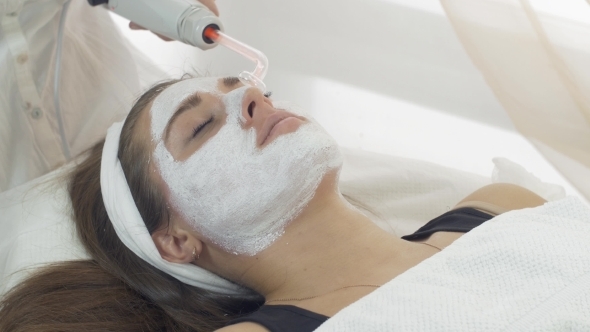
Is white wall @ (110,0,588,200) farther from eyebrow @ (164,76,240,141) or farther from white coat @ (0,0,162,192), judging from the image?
eyebrow @ (164,76,240,141)

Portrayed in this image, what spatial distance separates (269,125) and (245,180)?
0.37 ft

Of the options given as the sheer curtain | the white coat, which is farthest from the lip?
the white coat

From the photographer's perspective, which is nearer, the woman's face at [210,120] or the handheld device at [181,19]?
the woman's face at [210,120]

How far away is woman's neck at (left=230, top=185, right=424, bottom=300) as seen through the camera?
43.3 inches

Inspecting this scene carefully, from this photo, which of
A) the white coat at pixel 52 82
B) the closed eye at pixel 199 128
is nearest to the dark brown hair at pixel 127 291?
the closed eye at pixel 199 128

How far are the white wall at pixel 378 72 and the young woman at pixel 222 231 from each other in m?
0.52

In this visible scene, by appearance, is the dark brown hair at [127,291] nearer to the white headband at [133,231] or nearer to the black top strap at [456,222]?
the white headband at [133,231]

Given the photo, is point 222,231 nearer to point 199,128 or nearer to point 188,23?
point 199,128

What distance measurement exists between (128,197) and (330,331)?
0.52m

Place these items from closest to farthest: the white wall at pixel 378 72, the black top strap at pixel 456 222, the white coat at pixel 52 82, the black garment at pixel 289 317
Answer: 1. the black garment at pixel 289 317
2. the black top strap at pixel 456 222
3. the white coat at pixel 52 82
4. the white wall at pixel 378 72

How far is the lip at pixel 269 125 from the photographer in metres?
1.11

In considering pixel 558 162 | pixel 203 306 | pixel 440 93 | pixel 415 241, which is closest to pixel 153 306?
pixel 203 306

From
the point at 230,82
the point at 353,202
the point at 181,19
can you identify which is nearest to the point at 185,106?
the point at 230,82

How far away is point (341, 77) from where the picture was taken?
6.19ft
